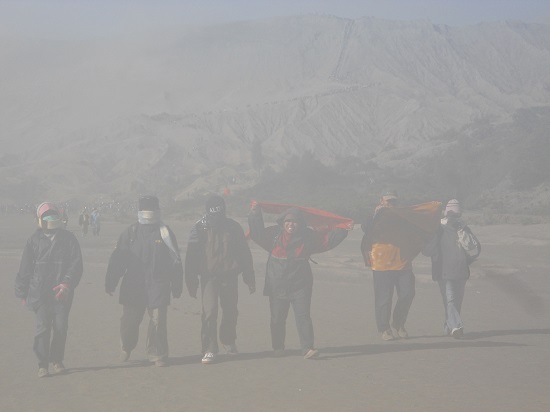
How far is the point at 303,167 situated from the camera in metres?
56.4

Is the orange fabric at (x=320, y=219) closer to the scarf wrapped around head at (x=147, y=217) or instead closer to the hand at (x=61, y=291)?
the scarf wrapped around head at (x=147, y=217)

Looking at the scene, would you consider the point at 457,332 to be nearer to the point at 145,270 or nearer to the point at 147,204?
the point at 145,270

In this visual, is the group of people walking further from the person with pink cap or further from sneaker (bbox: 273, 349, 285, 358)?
the person with pink cap

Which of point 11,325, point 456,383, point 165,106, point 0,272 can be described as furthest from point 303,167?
point 165,106

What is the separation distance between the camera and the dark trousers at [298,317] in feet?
31.3

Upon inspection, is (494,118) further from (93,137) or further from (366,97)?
(93,137)

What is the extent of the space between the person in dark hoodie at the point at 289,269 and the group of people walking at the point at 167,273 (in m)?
0.01

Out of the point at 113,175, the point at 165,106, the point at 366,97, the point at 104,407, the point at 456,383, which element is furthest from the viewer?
the point at 165,106

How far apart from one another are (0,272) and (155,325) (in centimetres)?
1338

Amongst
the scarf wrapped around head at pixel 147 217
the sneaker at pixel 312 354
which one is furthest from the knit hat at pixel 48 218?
the sneaker at pixel 312 354

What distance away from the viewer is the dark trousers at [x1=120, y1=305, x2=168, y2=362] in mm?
9172

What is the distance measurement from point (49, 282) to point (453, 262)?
5205 mm

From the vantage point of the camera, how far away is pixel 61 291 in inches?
345

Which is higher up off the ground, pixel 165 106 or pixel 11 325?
pixel 165 106
